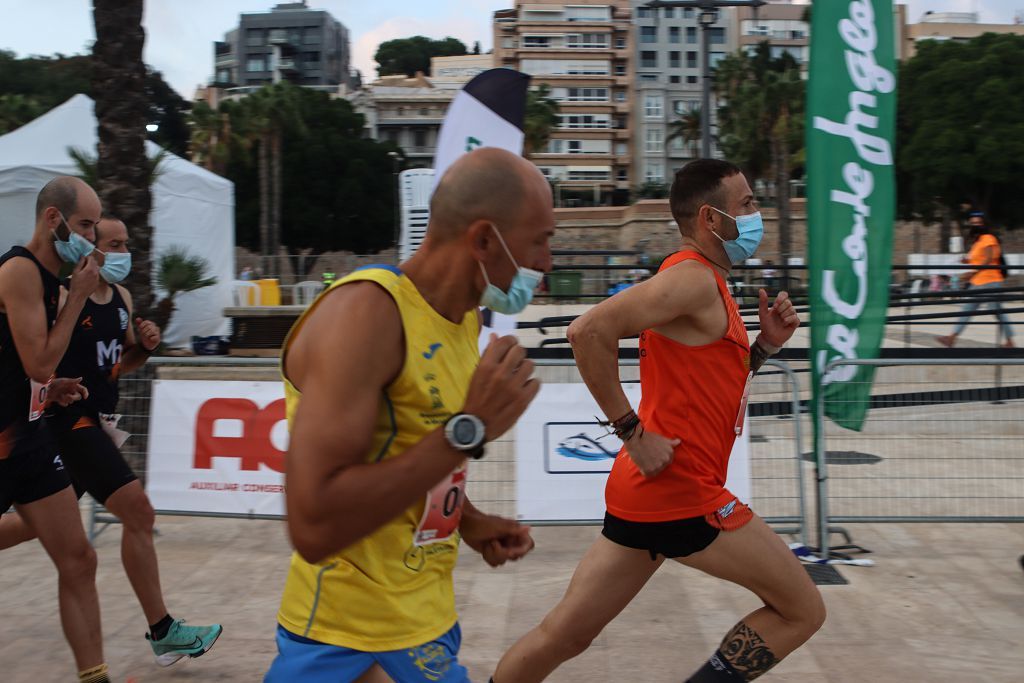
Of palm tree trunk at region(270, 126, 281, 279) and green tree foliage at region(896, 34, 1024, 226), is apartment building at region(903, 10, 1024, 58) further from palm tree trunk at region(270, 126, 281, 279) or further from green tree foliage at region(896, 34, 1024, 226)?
palm tree trunk at region(270, 126, 281, 279)

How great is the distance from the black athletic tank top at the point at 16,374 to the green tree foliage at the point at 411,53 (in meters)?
145

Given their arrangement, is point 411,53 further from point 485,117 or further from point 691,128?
point 485,117

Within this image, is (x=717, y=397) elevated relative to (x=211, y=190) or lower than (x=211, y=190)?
lower

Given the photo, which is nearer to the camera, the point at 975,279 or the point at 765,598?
the point at 765,598

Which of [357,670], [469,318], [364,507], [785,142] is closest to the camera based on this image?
[364,507]

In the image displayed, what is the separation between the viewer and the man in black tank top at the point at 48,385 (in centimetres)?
339

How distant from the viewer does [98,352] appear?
417 cm

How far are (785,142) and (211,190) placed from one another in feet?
132

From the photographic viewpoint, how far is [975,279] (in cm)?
1262

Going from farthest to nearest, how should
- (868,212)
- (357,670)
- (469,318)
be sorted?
(868,212) → (469,318) → (357,670)

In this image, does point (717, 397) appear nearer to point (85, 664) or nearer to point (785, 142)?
point (85, 664)

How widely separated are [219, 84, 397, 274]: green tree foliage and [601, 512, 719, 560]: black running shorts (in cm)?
5361

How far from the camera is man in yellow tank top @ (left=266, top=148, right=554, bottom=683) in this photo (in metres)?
1.72

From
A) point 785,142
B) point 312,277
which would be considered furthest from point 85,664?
point 785,142
